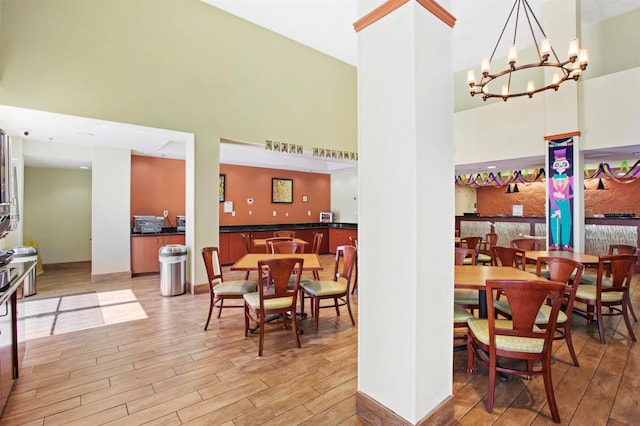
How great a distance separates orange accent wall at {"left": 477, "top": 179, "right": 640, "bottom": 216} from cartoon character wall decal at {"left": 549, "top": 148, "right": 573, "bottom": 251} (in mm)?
5110

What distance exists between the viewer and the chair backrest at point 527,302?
72.5 inches

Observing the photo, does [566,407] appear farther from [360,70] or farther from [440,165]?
[360,70]

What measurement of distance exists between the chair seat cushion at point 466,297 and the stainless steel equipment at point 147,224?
5.81 metres

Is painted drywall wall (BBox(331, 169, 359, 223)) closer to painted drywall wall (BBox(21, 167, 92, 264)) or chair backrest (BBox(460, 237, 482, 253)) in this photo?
chair backrest (BBox(460, 237, 482, 253))

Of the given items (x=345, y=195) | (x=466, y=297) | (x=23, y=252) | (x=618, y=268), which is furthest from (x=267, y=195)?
(x=618, y=268)

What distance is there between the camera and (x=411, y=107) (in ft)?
5.30

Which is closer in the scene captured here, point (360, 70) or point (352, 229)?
point (360, 70)

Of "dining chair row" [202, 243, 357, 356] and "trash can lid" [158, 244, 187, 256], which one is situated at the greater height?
"trash can lid" [158, 244, 187, 256]

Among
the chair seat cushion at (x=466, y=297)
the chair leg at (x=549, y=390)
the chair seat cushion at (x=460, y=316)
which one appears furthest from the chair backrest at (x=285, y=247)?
the chair leg at (x=549, y=390)

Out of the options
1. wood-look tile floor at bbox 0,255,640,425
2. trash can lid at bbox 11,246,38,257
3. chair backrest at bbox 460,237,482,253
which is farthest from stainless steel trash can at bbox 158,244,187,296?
chair backrest at bbox 460,237,482,253

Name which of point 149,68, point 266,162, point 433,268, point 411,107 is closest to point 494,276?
point 433,268

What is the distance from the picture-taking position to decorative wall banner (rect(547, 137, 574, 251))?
5.25 m

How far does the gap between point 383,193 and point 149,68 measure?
4.30 meters

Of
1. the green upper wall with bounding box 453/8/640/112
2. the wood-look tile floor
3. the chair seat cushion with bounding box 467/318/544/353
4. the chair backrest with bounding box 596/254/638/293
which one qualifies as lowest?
the wood-look tile floor
